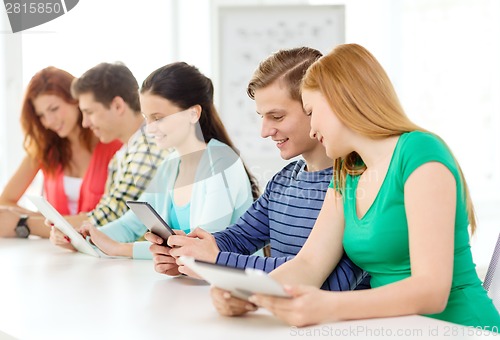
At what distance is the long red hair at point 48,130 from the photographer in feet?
11.0

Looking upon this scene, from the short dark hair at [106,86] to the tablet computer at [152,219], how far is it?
1.31 m

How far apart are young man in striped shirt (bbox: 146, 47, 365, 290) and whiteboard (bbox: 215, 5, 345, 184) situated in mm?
2574

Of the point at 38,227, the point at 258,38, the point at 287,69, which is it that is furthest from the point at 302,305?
the point at 258,38

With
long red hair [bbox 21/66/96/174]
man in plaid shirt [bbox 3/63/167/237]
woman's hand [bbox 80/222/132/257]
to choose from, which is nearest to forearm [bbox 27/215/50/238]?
man in plaid shirt [bbox 3/63/167/237]

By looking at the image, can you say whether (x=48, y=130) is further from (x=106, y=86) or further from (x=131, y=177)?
(x=131, y=177)

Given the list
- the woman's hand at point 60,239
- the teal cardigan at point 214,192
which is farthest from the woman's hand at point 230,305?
the woman's hand at point 60,239

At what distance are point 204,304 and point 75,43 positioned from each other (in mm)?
3068

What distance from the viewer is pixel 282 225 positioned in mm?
1927

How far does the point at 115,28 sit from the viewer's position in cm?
443

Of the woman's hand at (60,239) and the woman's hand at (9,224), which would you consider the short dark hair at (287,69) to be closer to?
the woman's hand at (60,239)

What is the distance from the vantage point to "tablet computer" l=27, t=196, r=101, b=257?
2307 mm

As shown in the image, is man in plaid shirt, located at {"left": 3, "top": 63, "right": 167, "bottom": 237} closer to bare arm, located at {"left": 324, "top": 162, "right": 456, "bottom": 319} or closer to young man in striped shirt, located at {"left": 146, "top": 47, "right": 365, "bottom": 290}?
young man in striped shirt, located at {"left": 146, "top": 47, "right": 365, "bottom": 290}

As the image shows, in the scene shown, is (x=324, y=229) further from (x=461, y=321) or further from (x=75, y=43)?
(x=75, y=43)

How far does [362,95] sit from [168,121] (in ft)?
3.31
